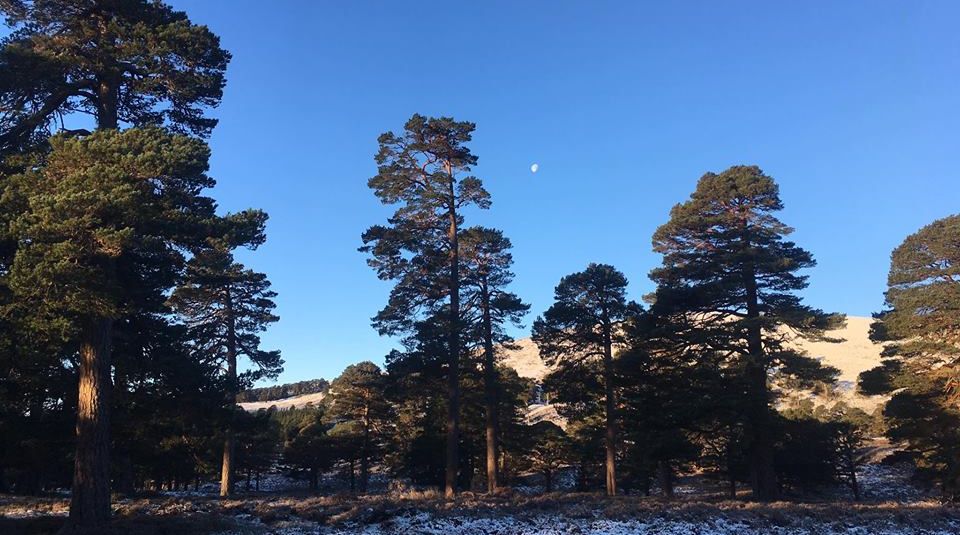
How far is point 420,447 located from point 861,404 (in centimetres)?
5984

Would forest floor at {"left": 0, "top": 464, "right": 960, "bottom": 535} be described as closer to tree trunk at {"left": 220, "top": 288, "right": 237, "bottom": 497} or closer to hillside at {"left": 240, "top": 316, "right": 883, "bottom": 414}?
tree trunk at {"left": 220, "top": 288, "right": 237, "bottom": 497}

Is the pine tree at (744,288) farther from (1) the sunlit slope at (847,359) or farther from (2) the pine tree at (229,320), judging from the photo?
(1) the sunlit slope at (847,359)

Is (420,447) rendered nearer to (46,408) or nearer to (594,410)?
(594,410)

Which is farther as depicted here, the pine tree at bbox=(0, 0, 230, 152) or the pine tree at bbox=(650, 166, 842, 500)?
the pine tree at bbox=(650, 166, 842, 500)

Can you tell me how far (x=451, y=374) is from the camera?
2684cm

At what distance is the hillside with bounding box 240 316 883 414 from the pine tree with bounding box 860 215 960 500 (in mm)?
39584

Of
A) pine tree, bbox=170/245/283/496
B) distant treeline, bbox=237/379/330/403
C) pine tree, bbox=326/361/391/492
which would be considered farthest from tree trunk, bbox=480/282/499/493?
distant treeline, bbox=237/379/330/403

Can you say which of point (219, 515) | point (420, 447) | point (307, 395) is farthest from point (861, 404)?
point (307, 395)

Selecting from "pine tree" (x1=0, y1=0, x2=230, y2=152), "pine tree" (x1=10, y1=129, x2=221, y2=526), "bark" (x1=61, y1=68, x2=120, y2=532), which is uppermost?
"pine tree" (x1=0, y1=0, x2=230, y2=152)

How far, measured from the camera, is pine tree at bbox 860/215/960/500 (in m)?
25.9

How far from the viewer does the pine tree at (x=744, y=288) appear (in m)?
23.9

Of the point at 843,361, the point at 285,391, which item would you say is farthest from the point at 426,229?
the point at 285,391

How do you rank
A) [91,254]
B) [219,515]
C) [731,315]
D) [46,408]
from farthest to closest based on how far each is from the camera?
[731,315], [46,408], [219,515], [91,254]

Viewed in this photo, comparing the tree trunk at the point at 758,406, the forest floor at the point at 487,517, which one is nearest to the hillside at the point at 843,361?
the tree trunk at the point at 758,406
